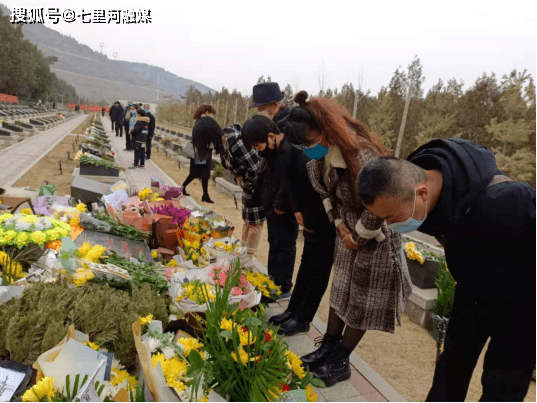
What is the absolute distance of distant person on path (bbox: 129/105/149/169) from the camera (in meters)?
10.1

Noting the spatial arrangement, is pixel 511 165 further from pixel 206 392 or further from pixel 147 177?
pixel 206 392

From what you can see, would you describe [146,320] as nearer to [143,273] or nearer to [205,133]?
[143,273]

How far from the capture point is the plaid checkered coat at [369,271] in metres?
2.09

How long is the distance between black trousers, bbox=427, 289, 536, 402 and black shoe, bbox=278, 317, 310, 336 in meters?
1.38

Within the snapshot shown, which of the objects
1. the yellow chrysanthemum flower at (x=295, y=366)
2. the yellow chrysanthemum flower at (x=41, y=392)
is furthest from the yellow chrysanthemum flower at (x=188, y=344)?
the yellow chrysanthemum flower at (x=41, y=392)

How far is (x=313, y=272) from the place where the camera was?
2777 mm

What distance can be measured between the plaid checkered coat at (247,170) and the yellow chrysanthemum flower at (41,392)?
270 cm

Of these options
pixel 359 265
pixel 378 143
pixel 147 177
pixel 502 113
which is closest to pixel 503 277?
pixel 359 265

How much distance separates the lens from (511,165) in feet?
35.5

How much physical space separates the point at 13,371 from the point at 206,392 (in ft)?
2.39

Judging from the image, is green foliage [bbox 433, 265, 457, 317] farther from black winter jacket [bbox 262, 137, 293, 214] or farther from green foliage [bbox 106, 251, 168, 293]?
green foliage [bbox 106, 251, 168, 293]

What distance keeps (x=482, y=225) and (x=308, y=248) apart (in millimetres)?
1627

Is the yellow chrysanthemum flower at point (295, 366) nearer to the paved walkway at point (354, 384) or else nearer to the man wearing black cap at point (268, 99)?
the paved walkway at point (354, 384)

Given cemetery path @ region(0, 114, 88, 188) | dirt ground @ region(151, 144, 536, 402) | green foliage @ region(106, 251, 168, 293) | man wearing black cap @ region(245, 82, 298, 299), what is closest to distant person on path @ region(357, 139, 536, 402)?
dirt ground @ region(151, 144, 536, 402)
